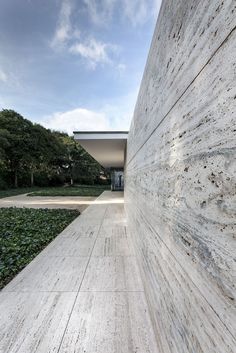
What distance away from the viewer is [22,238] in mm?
4289

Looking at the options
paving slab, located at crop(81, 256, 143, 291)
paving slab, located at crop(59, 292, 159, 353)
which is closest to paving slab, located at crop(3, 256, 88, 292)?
paving slab, located at crop(81, 256, 143, 291)

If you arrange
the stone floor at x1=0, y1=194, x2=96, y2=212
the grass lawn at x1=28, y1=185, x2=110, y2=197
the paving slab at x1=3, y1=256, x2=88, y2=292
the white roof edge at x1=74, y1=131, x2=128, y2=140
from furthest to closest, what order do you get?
1. the grass lawn at x1=28, y1=185, x2=110, y2=197
2. the stone floor at x1=0, y1=194, x2=96, y2=212
3. the white roof edge at x1=74, y1=131, x2=128, y2=140
4. the paving slab at x1=3, y1=256, x2=88, y2=292

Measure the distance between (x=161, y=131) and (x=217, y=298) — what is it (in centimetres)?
112

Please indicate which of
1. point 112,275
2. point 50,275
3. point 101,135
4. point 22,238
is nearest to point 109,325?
point 112,275

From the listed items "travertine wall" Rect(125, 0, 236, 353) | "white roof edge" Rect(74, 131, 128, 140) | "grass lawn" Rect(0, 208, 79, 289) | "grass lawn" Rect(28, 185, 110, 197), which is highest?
"white roof edge" Rect(74, 131, 128, 140)

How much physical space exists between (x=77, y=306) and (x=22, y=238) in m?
2.70

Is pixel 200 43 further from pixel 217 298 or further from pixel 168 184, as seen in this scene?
pixel 217 298

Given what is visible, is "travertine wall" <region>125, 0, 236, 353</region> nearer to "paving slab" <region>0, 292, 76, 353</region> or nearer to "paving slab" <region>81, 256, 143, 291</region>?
"paving slab" <region>0, 292, 76, 353</region>

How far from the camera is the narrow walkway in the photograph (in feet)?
5.17

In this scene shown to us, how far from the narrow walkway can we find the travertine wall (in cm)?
39

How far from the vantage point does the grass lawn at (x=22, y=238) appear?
2.98 m

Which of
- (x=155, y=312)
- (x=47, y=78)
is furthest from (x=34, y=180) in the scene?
(x=155, y=312)

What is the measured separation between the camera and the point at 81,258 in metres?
3.23

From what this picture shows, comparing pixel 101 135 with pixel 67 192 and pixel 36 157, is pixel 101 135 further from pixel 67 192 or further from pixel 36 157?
pixel 36 157
